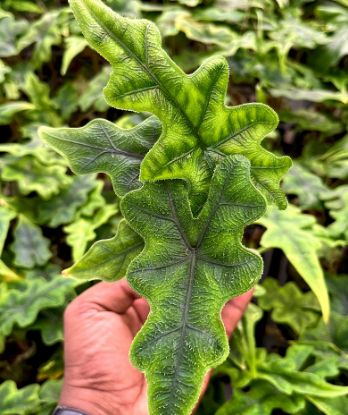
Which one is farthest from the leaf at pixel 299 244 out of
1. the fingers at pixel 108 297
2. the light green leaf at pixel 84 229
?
the light green leaf at pixel 84 229

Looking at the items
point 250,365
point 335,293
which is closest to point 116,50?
point 250,365

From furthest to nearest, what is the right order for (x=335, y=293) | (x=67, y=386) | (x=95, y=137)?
(x=335, y=293) < (x=67, y=386) < (x=95, y=137)

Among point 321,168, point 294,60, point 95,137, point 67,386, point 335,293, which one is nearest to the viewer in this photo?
point 95,137

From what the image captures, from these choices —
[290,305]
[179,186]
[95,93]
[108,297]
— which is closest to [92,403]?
[108,297]

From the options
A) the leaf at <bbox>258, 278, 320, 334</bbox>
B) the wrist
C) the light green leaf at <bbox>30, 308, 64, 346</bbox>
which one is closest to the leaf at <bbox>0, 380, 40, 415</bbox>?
the light green leaf at <bbox>30, 308, 64, 346</bbox>

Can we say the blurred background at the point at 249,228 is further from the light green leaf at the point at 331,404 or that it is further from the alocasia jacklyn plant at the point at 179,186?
the alocasia jacklyn plant at the point at 179,186

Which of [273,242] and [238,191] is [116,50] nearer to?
[238,191]

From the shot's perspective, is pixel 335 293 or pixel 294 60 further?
pixel 294 60

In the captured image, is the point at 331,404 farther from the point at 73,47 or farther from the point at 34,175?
the point at 73,47
